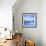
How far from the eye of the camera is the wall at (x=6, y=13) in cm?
527

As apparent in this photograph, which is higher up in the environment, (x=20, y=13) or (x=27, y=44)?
(x=20, y=13)

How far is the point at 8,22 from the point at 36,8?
2027 mm

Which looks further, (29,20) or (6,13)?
(29,20)

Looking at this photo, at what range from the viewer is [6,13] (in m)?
5.30

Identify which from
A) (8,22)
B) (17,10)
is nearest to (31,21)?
(17,10)

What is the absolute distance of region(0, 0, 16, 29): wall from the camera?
17.3ft

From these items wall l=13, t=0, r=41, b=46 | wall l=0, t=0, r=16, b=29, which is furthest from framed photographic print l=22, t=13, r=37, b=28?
wall l=0, t=0, r=16, b=29

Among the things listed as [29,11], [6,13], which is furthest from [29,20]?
[6,13]

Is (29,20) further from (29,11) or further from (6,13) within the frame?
(6,13)

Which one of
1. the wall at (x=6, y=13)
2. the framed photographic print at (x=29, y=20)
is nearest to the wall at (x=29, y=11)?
the framed photographic print at (x=29, y=20)

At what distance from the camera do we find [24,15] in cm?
668

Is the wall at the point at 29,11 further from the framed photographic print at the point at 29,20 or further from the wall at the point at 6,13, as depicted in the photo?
the wall at the point at 6,13

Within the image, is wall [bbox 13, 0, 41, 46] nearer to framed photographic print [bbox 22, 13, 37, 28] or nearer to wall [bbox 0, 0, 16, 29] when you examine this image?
framed photographic print [bbox 22, 13, 37, 28]

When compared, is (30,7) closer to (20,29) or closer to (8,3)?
(20,29)
